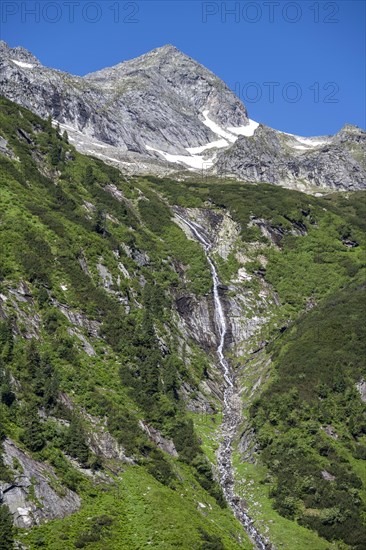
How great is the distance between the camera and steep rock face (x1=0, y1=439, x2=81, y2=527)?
28.4 metres

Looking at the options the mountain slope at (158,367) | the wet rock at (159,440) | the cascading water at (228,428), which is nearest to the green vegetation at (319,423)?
the mountain slope at (158,367)

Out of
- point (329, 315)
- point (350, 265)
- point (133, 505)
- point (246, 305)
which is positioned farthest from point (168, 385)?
point (350, 265)

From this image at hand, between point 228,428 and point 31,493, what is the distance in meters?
24.6

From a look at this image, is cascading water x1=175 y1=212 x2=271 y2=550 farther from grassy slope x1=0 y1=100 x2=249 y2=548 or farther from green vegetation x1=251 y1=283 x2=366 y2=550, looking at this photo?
green vegetation x1=251 y1=283 x2=366 y2=550

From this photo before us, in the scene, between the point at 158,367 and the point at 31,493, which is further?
the point at 158,367

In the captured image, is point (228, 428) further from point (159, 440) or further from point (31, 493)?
point (31, 493)

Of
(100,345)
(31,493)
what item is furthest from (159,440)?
(31,493)

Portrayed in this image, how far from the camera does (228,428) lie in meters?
50.8

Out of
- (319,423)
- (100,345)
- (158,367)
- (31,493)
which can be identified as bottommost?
(319,423)

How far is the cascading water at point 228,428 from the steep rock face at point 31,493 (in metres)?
12.3

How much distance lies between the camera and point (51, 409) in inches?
1490

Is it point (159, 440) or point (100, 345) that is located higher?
point (100, 345)

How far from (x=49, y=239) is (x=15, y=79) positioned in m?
147

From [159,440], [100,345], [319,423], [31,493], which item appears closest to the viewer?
[31,493]
